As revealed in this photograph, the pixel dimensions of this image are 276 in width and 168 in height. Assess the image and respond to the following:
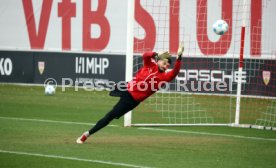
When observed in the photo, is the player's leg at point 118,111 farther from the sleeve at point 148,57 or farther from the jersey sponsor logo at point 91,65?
the jersey sponsor logo at point 91,65

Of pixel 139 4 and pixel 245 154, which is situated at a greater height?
pixel 139 4

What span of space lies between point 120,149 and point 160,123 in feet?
16.7

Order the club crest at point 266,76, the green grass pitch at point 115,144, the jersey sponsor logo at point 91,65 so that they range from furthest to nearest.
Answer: the jersey sponsor logo at point 91,65 → the club crest at point 266,76 → the green grass pitch at point 115,144

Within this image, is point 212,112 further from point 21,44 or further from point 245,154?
point 21,44

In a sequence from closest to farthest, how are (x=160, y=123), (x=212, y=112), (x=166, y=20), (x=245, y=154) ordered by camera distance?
(x=245, y=154) < (x=160, y=123) < (x=212, y=112) < (x=166, y=20)

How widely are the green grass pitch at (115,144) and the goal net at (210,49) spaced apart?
4.80 metres

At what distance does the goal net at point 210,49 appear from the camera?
23.8m

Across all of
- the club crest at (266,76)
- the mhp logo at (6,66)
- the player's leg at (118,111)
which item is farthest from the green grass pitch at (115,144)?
the mhp logo at (6,66)

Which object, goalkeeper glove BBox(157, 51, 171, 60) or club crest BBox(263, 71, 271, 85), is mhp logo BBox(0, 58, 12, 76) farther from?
goalkeeper glove BBox(157, 51, 171, 60)

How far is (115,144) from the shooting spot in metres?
13.9

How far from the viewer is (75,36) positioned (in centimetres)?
2927

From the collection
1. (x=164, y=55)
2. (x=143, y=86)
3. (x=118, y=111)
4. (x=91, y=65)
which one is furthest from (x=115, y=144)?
(x=91, y=65)

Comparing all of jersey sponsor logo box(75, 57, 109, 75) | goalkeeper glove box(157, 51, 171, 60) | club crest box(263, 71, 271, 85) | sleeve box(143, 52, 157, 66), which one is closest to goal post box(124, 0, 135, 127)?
sleeve box(143, 52, 157, 66)

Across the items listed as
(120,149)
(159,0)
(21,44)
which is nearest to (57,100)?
(159,0)
